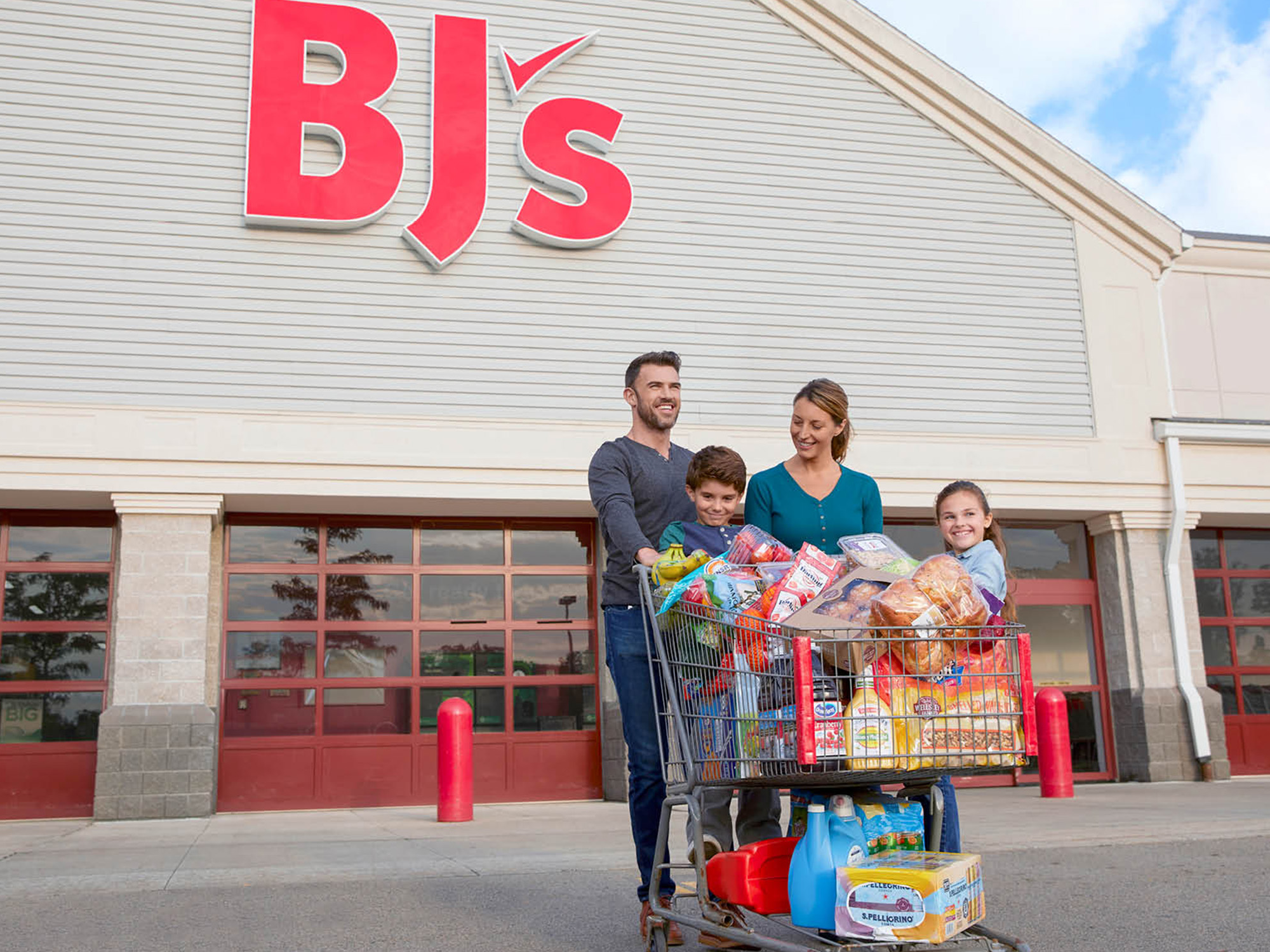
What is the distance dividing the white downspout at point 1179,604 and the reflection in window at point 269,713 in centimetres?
907

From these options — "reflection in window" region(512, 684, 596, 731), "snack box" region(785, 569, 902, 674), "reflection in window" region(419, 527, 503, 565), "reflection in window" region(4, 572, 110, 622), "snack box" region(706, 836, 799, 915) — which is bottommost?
"snack box" region(706, 836, 799, 915)

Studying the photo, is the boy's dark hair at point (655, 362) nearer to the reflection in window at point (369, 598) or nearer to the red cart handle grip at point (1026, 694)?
the red cart handle grip at point (1026, 694)

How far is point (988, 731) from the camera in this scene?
10.5 feet

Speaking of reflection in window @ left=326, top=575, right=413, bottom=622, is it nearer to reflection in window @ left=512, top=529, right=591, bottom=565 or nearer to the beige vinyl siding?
reflection in window @ left=512, top=529, right=591, bottom=565

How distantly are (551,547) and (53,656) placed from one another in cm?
491

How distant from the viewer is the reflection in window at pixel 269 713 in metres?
11.1

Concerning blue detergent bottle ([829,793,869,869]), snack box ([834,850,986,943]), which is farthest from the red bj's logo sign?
snack box ([834,850,986,943])

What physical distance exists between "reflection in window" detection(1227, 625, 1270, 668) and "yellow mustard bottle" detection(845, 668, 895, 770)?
39.5ft

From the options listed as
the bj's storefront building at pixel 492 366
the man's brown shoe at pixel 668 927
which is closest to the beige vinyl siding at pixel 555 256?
the bj's storefront building at pixel 492 366

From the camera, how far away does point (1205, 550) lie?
1362 centimetres

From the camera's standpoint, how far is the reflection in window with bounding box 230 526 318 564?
11.4m

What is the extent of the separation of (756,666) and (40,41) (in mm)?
10965

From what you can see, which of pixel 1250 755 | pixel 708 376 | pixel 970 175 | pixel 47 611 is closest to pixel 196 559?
pixel 47 611

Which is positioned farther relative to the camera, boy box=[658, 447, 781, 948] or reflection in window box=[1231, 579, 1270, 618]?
reflection in window box=[1231, 579, 1270, 618]
